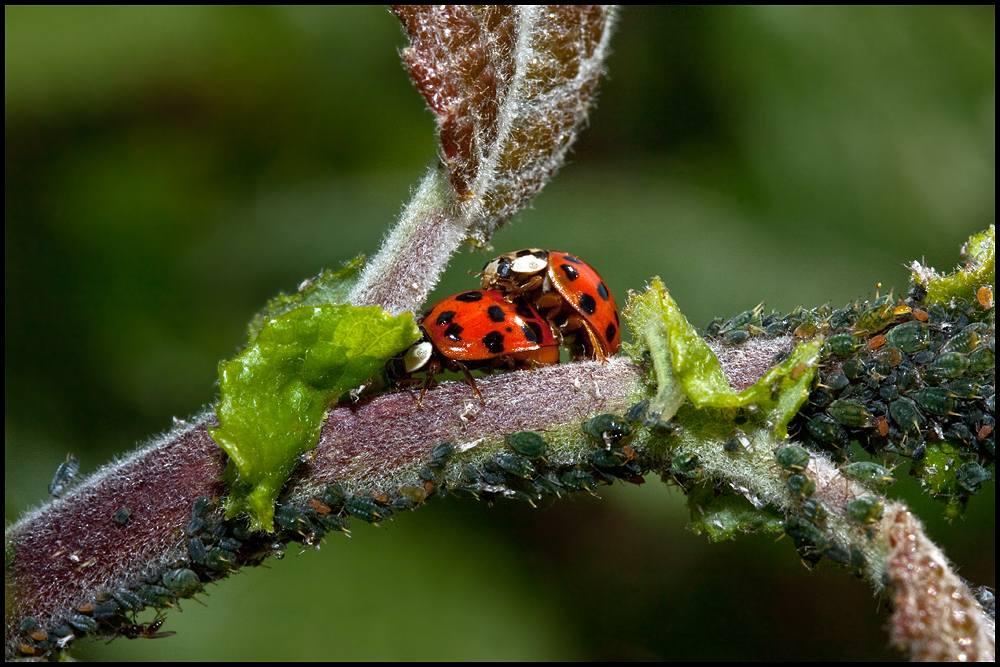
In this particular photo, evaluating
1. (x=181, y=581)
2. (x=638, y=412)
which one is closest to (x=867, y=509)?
(x=638, y=412)

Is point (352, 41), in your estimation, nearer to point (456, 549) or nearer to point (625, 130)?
point (625, 130)

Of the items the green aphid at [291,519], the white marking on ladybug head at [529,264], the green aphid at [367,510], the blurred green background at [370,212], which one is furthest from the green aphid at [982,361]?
the blurred green background at [370,212]

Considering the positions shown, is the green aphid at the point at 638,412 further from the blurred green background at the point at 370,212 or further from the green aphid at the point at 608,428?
the blurred green background at the point at 370,212

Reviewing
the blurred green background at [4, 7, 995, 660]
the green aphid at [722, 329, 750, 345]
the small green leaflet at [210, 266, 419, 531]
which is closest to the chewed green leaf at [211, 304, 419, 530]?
the small green leaflet at [210, 266, 419, 531]

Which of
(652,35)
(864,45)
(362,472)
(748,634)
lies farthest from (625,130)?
(362,472)

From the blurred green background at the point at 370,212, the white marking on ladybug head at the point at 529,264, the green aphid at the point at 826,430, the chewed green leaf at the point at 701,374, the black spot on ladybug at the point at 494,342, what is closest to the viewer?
the chewed green leaf at the point at 701,374

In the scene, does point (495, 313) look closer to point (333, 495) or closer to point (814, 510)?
point (333, 495)

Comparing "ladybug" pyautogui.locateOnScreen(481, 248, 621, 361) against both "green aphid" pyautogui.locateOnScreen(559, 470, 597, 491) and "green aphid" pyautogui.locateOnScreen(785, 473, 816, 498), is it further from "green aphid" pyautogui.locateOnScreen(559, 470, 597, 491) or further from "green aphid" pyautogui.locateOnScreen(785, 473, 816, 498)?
"green aphid" pyautogui.locateOnScreen(785, 473, 816, 498)
